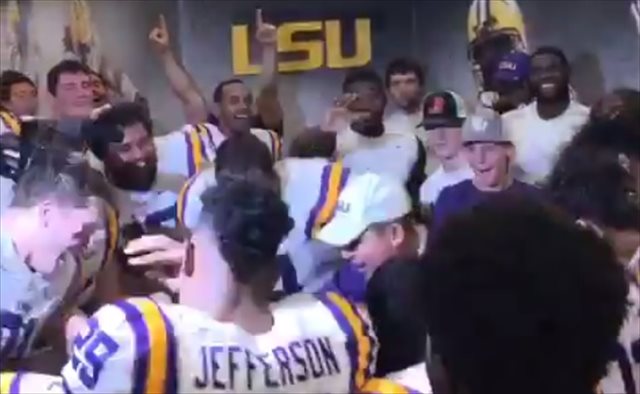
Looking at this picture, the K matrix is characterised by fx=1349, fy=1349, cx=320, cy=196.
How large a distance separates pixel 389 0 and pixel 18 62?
4.29 feet

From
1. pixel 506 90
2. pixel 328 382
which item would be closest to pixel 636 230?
pixel 328 382

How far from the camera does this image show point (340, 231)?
2.09m

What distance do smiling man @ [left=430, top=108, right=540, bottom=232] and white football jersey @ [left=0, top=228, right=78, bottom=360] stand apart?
105 cm

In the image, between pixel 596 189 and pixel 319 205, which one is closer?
pixel 596 189

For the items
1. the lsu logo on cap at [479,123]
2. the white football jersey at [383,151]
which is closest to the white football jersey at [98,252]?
the lsu logo on cap at [479,123]

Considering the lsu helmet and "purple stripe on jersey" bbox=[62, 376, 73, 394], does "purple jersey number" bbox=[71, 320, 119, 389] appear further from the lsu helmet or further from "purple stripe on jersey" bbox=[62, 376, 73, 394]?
the lsu helmet

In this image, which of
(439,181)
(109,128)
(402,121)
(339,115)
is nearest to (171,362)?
(109,128)

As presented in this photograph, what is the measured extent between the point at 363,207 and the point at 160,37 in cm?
239

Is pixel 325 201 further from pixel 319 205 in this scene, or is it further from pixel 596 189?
pixel 596 189

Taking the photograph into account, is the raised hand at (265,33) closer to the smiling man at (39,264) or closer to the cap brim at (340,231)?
the cap brim at (340,231)

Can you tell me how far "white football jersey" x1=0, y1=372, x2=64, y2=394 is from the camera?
155cm

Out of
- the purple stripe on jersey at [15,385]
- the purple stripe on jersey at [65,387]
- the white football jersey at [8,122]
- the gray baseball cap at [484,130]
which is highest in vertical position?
the white football jersey at [8,122]

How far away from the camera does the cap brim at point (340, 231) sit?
204cm

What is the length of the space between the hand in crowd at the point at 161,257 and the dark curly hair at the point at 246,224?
4.8 inches
